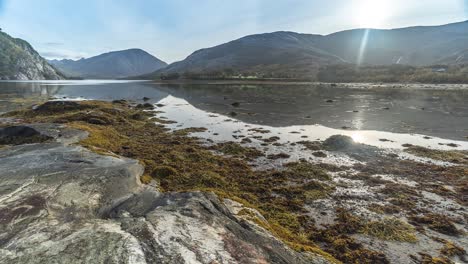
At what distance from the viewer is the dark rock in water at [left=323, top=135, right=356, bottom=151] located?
2188 cm

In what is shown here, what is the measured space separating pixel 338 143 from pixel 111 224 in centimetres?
1953

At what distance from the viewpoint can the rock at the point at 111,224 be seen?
238 inches

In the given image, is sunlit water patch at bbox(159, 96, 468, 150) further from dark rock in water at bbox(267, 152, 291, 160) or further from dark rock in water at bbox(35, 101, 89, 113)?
dark rock in water at bbox(35, 101, 89, 113)

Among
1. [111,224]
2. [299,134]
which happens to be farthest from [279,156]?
[111,224]

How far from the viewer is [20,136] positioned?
732 inches

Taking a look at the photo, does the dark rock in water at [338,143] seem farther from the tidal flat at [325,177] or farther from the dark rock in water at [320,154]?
the dark rock in water at [320,154]

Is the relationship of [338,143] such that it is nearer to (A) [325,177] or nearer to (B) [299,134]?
(B) [299,134]

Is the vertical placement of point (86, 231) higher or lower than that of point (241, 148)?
higher

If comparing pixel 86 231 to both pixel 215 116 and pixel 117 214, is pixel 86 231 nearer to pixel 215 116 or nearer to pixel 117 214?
pixel 117 214

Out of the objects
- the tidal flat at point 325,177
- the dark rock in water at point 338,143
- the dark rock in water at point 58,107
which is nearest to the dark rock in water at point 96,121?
the tidal flat at point 325,177

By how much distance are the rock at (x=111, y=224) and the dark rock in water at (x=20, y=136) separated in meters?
7.22

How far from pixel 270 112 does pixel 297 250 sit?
36576mm

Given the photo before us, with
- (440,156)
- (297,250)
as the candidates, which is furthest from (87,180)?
(440,156)

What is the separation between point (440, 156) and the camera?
19.5 metres
